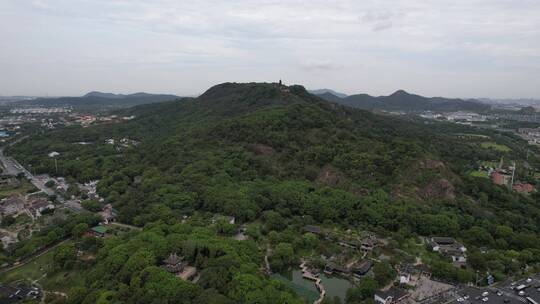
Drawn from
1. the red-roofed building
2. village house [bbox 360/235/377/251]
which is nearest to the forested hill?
village house [bbox 360/235/377/251]

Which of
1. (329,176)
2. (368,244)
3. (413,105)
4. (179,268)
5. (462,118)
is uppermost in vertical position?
(413,105)

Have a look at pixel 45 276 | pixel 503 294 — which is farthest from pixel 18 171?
pixel 503 294

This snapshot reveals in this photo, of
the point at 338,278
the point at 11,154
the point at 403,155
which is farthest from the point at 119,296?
the point at 11,154

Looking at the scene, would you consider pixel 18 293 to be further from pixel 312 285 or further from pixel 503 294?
pixel 503 294

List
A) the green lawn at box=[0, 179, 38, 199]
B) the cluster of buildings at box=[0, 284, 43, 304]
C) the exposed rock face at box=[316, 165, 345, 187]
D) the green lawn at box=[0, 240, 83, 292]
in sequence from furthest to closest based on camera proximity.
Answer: the green lawn at box=[0, 179, 38, 199]
the exposed rock face at box=[316, 165, 345, 187]
the green lawn at box=[0, 240, 83, 292]
the cluster of buildings at box=[0, 284, 43, 304]

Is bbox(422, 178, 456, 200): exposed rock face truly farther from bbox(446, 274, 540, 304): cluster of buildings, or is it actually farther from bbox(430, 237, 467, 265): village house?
bbox(446, 274, 540, 304): cluster of buildings

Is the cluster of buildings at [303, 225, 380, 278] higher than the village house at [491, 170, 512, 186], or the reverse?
the village house at [491, 170, 512, 186]
